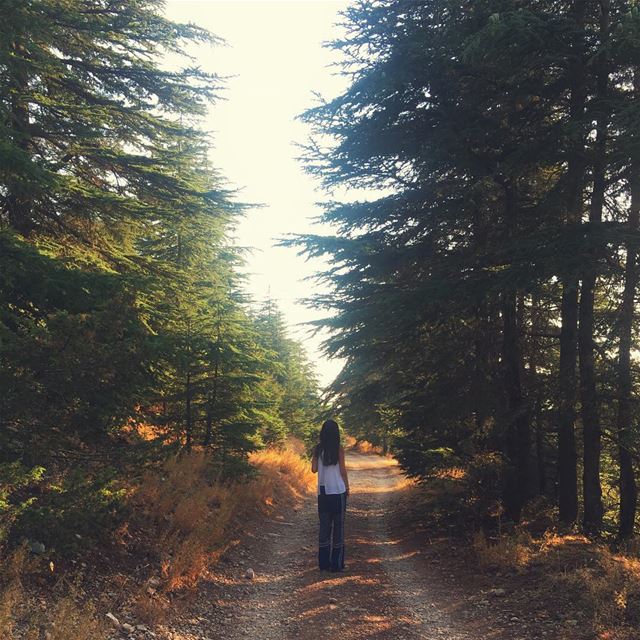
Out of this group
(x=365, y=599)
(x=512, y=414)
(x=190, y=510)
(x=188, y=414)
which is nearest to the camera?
(x=365, y=599)

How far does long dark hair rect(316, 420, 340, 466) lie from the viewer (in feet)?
24.0

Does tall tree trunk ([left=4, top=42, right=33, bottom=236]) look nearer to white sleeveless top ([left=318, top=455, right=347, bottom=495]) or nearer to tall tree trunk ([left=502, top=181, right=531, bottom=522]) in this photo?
white sleeveless top ([left=318, top=455, right=347, bottom=495])

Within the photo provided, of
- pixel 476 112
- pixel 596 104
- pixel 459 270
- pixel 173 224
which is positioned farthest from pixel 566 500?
pixel 173 224

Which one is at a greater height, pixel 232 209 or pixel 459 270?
pixel 232 209

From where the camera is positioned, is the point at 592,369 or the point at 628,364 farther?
the point at 592,369

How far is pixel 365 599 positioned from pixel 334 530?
1.36 metres

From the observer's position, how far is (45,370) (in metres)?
4.82

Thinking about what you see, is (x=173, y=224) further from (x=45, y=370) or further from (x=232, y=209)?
(x=45, y=370)

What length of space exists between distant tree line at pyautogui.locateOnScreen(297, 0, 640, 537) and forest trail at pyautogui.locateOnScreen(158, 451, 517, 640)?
2.94 m

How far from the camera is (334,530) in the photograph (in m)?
7.37

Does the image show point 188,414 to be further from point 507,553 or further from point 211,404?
point 507,553

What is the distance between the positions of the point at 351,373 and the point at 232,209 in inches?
205

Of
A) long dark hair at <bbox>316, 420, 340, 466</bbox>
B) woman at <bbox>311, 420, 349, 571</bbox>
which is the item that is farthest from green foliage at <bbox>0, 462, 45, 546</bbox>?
long dark hair at <bbox>316, 420, 340, 466</bbox>

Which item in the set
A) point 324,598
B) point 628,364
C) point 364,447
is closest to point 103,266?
point 324,598
